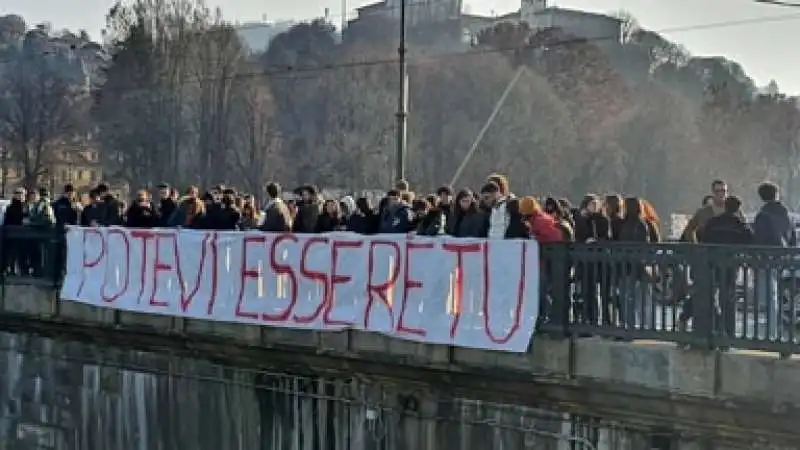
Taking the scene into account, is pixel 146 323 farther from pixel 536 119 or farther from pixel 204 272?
pixel 536 119

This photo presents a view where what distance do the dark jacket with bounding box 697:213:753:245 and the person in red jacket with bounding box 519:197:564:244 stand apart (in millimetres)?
1408

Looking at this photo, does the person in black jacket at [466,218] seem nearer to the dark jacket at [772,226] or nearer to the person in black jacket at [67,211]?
the dark jacket at [772,226]

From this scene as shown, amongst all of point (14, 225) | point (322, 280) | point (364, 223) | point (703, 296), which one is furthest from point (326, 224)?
point (14, 225)

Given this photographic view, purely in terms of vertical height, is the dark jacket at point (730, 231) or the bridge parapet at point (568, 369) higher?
the dark jacket at point (730, 231)

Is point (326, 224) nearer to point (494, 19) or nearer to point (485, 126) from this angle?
point (485, 126)

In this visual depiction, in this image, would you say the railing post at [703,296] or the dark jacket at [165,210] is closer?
the railing post at [703,296]

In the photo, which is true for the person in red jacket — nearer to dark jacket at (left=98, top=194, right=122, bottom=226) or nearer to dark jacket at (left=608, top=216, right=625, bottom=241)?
dark jacket at (left=608, top=216, right=625, bottom=241)

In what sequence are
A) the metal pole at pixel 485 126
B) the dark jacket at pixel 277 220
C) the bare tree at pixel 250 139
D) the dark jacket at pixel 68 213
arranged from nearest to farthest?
the dark jacket at pixel 277 220 → the dark jacket at pixel 68 213 → the metal pole at pixel 485 126 → the bare tree at pixel 250 139

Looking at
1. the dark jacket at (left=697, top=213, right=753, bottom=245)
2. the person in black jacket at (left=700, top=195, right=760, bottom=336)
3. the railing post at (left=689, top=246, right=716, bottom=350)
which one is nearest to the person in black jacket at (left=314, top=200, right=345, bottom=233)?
the person in black jacket at (left=700, top=195, right=760, bottom=336)

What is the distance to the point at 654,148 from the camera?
68.4 m

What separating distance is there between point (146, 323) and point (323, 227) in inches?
108

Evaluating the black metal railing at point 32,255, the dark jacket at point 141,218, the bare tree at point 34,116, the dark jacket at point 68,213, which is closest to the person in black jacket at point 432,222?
the dark jacket at point 141,218

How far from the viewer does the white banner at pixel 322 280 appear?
1130 cm

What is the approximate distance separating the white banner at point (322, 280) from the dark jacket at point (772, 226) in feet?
6.66
